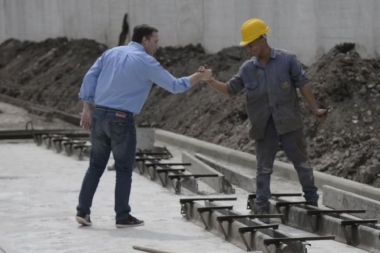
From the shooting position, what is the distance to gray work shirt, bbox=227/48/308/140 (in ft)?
36.0

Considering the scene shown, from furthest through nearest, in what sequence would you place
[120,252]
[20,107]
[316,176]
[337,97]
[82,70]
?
[82,70] → [20,107] → [337,97] → [316,176] → [120,252]

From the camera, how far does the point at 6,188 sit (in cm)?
1371

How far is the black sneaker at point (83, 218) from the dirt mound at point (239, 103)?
3.40 metres

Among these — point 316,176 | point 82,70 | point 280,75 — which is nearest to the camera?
point 280,75

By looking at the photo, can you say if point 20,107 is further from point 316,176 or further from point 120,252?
point 120,252

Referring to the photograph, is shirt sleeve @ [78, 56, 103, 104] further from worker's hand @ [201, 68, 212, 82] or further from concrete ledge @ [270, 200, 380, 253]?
concrete ledge @ [270, 200, 380, 253]

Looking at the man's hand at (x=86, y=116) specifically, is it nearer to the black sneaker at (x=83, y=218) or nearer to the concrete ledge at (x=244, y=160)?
the black sneaker at (x=83, y=218)

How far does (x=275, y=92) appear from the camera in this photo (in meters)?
11.0

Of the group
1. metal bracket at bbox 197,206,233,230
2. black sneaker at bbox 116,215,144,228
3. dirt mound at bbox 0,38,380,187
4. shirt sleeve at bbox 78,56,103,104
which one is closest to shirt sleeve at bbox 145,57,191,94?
shirt sleeve at bbox 78,56,103,104

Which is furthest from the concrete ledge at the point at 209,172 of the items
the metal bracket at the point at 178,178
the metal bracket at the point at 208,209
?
the metal bracket at the point at 208,209

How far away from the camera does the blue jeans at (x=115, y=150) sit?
10.9 metres

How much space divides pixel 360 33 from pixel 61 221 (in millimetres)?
6525

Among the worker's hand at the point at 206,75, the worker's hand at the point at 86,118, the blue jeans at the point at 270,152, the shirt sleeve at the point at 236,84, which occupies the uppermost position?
the worker's hand at the point at 206,75

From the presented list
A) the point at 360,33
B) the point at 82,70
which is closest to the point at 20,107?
the point at 82,70
